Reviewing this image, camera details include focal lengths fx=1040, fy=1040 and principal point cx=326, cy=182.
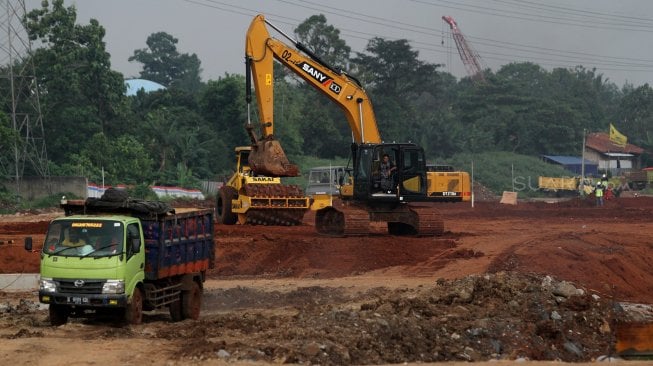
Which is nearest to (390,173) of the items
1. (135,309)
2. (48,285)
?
(135,309)

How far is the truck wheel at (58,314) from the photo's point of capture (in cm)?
1719

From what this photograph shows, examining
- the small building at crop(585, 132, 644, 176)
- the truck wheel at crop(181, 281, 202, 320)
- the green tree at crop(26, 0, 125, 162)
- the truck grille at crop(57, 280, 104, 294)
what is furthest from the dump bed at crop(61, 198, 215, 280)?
the small building at crop(585, 132, 644, 176)

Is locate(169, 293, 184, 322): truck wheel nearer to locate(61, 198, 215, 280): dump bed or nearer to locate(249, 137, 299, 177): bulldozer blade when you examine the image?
locate(61, 198, 215, 280): dump bed

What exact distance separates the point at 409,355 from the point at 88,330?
215 inches

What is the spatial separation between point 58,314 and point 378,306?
5.46 metres

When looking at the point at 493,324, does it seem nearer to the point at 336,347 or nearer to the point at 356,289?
the point at 336,347

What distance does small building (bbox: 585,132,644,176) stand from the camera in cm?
10706

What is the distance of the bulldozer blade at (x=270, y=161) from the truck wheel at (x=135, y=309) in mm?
14600

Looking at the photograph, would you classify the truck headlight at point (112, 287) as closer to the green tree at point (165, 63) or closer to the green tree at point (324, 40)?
the green tree at point (324, 40)

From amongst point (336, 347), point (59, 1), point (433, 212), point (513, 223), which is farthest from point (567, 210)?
point (336, 347)

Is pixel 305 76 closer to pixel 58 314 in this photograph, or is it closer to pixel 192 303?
pixel 192 303

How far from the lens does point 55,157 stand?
225 feet

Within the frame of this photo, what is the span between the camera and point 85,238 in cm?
1719

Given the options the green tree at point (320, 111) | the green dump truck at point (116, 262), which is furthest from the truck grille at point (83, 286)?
the green tree at point (320, 111)
